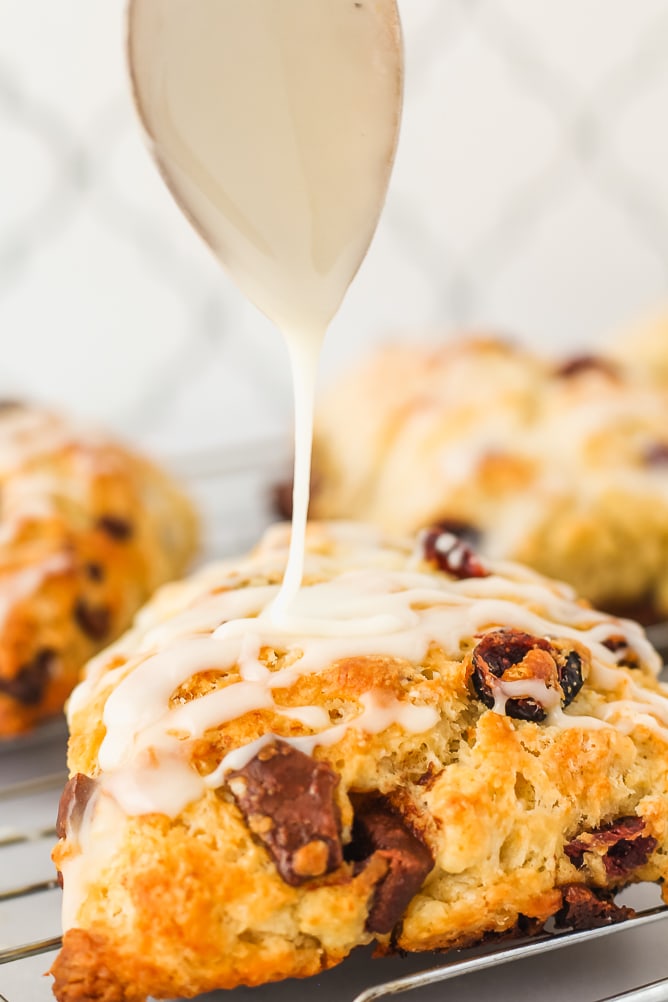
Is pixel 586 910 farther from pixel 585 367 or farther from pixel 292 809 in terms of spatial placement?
pixel 585 367

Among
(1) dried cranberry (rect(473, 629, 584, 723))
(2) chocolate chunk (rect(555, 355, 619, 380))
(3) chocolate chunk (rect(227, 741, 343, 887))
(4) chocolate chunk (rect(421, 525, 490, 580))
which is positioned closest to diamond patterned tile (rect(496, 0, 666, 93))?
(2) chocolate chunk (rect(555, 355, 619, 380))

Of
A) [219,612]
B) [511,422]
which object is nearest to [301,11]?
[219,612]

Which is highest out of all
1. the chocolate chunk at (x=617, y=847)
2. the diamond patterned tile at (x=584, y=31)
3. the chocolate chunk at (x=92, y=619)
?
the diamond patterned tile at (x=584, y=31)

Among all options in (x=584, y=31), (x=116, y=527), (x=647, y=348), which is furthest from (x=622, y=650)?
(x=584, y=31)

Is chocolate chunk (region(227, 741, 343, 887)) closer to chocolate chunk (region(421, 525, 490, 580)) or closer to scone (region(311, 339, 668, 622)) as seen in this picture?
chocolate chunk (region(421, 525, 490, 580))

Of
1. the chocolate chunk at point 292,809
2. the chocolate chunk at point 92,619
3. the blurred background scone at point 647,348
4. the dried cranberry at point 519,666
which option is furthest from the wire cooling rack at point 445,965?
the blurred background scone at point 647,348

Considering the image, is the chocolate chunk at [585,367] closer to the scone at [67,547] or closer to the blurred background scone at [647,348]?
the blurred background scone at [647,348]
